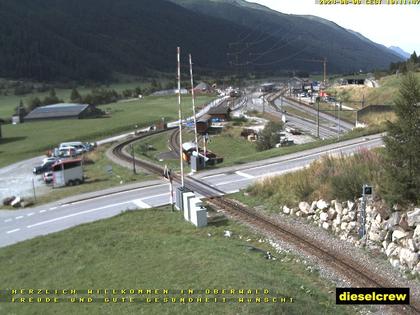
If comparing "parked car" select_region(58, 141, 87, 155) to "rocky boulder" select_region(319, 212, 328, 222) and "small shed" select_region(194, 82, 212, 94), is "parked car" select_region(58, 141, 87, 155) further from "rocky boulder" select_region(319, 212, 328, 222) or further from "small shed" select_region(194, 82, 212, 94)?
"small shed" select_region(194, 82, 212, 94)

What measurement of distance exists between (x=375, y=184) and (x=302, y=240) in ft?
14.0

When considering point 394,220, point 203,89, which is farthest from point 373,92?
point 394,220

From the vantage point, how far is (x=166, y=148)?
71000 mm

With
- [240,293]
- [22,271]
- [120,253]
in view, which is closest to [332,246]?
[240,293]

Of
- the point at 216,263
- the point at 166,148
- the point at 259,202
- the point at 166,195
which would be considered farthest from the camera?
the point at 166,148

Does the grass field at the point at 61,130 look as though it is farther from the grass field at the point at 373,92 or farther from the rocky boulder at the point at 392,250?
the rocky boulder at the point at 392,250

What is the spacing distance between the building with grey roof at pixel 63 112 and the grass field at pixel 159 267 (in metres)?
98.2

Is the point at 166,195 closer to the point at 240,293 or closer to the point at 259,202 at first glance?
the point at 259,202

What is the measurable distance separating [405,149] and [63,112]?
113m

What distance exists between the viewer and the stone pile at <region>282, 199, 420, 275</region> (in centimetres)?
1589

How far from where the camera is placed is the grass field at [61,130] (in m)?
76.6

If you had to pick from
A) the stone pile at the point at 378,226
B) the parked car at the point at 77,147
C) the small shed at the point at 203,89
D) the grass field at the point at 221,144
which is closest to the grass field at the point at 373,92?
the grass field at the point at 221,144

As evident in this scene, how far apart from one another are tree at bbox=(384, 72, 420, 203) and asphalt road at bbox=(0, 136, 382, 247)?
1322 cm

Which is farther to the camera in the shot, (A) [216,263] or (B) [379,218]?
(B) [379,218]
